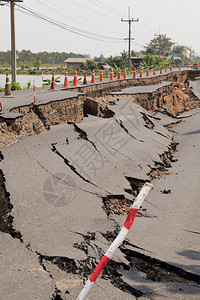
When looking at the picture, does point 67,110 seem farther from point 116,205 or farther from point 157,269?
point 157,269

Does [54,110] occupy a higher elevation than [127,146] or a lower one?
higher

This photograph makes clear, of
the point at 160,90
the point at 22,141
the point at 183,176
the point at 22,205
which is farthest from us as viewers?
the point at 160,90

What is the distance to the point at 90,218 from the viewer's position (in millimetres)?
5812

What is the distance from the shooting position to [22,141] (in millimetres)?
8125

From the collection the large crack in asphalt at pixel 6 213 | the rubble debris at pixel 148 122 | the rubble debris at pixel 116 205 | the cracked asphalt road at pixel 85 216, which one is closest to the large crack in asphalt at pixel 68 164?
the cracked asphalt road at pixel 85 216

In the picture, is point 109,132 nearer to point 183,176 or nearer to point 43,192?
point 183,176

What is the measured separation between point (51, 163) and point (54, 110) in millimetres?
3180

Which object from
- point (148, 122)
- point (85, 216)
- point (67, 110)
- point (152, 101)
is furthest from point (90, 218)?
point (152, 101)

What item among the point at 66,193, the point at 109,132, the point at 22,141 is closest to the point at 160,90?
the point at 109,132

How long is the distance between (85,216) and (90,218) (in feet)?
0.29

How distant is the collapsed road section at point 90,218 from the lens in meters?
4.15

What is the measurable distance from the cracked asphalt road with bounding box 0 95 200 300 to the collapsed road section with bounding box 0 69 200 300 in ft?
0.04

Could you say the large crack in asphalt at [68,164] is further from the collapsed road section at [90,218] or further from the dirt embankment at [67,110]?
the dirt embankment at [67,110]

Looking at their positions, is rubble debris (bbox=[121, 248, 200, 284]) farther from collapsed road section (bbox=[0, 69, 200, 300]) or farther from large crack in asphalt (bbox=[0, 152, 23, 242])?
large crack in asphalt (bbox=[0, 152, 23, 242])
